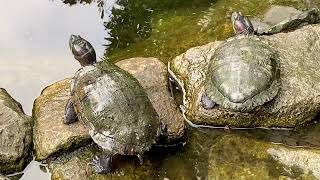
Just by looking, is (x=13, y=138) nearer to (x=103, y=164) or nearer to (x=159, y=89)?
(x=103, y=164)

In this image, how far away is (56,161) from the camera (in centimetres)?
523

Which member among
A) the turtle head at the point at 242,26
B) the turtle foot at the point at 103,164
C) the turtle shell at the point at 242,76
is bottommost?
the turtle foot at the point at 103,164

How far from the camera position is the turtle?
4648mm

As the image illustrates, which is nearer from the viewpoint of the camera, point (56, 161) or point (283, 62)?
point (56, 161)

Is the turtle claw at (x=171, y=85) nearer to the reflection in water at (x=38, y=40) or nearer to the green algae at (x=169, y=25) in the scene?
the green algae at (x=169, y=25)

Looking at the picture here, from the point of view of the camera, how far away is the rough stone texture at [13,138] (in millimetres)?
5137

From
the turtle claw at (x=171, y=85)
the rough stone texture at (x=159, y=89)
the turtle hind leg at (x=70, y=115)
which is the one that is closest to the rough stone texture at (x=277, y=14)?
the turtle claw at (x=171, y=85)

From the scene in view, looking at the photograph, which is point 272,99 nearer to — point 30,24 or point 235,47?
point 235,47

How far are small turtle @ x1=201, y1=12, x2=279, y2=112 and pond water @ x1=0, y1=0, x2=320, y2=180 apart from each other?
1137 mm

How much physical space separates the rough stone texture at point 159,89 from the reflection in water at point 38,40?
1033mm

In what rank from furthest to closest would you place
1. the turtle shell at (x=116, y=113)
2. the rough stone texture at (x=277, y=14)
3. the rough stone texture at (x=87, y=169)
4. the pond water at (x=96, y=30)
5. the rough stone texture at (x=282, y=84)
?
the rough stone texture at (x=277, y=14), the pond water at (x=96, y=30), the rough stone texture at (x=282, y=84), the rough stone texture at (x=87, y=169), the turtle shell at (x=116, y=113)

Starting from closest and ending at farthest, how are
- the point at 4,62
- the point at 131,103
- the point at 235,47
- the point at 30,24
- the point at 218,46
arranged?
the point at 131,103, the point at 235,47, the point at 218,46, the point at 4,62, the point at 30,24

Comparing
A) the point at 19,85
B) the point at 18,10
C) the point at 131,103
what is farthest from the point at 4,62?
the point at 131,103

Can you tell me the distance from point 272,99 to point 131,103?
4.99 feet
